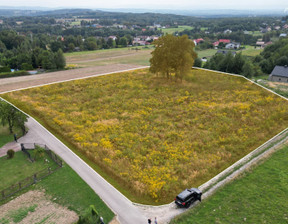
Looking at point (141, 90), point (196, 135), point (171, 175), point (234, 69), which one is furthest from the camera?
point (234, 69)

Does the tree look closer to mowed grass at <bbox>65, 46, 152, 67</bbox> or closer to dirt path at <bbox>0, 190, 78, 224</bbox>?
mowed grass at <bbox>65, 46, 152, 67</bbox>

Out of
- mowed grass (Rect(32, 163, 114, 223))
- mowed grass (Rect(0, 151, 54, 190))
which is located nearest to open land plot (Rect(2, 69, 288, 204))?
mowed grass (Rect(32, 163, 114, 223))

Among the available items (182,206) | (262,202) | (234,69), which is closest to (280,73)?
(234,69)

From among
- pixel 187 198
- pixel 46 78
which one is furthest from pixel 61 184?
pixel 46 78

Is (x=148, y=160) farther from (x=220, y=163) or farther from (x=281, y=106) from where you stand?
(x=281, y=106)

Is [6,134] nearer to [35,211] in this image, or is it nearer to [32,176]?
[32,176]

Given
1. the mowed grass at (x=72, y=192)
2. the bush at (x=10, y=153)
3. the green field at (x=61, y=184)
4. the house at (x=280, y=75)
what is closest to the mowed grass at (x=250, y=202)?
the mowed grass at (x=72, y=192)
